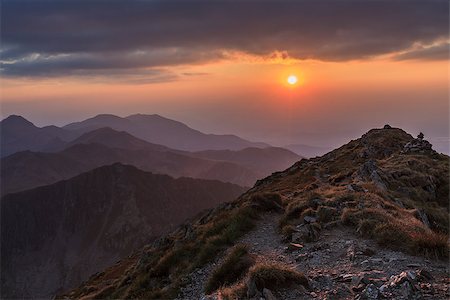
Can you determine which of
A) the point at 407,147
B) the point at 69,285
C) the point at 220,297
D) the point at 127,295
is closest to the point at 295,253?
the point at 220,297

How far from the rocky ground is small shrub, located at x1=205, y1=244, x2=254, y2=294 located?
57 centimetres

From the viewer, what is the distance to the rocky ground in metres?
11.0

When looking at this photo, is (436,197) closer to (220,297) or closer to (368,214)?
(368,214)

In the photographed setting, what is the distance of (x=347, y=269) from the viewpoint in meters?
13.4

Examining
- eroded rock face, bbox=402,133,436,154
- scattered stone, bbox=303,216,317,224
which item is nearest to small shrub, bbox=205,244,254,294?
scattered stone, bbox=303,216,317,224

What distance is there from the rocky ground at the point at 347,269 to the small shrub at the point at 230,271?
0.57 meters

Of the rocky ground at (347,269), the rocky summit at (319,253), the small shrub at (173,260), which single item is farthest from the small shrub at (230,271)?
the small shrub at (173,260)

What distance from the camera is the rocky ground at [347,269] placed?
36.2 ft

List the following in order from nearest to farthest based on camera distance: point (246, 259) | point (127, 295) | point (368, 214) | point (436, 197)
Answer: point (246, 259) < point (368, 214) < point (127, 295) < point (436, 197)

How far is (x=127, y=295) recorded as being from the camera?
2227 cm

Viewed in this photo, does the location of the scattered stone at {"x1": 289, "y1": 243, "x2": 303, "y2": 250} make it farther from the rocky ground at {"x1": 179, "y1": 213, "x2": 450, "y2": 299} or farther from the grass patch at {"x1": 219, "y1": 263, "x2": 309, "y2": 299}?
the grass patch at {"x1": 219, "y1": 263, "x2": 309, "y2": 299}

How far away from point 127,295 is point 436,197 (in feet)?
84.7

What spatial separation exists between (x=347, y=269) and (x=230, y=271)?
447 cm

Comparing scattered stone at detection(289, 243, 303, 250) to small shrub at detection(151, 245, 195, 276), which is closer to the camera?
scattered stone at detection(289, 243, 303, 250)
